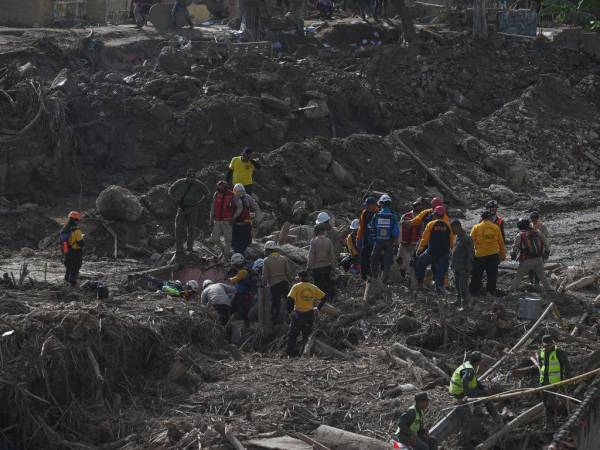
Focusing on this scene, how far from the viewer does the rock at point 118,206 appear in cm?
2195

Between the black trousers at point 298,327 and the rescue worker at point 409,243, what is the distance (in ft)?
7.34

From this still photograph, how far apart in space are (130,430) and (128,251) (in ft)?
25.1

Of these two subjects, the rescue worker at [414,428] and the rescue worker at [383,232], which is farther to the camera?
the rescue worker at [383,232]

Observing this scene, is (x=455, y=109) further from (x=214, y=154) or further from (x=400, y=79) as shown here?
(x=214, y=154)

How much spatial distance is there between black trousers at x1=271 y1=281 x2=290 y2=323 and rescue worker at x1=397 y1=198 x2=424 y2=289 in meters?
2.02

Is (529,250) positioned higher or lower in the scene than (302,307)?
higher

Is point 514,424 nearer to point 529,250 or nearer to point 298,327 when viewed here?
point 298,327

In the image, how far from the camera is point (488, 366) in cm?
1545

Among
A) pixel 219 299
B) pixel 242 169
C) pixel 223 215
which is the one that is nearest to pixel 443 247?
pixel 219 299

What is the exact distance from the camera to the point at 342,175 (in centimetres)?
2619

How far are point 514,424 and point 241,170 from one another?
338 inches

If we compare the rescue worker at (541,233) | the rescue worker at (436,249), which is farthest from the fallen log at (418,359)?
the rescue worker at (541,233)

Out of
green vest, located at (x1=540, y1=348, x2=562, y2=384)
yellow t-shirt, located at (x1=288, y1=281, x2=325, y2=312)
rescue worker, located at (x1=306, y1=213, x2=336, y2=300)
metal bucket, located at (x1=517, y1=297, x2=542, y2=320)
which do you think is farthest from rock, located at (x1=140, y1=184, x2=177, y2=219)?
green vest, located at (x1=540, y1=348, x2=562, y2=384)

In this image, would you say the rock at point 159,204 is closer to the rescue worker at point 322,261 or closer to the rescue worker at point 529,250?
the rescue worker at point 322,261
